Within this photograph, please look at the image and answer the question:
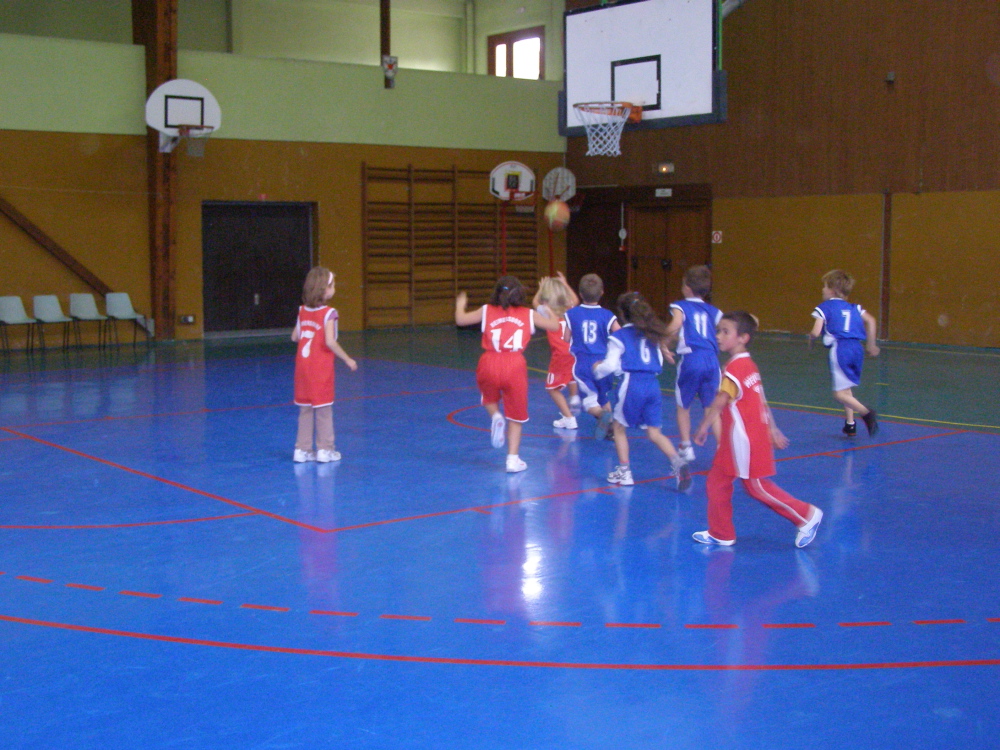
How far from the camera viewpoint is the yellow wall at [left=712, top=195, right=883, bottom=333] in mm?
18141

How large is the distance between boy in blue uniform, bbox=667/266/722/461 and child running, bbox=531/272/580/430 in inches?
43.9

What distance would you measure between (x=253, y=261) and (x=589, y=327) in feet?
40.1

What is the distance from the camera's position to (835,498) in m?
7.34

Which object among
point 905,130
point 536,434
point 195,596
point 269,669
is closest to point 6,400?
point 536,434

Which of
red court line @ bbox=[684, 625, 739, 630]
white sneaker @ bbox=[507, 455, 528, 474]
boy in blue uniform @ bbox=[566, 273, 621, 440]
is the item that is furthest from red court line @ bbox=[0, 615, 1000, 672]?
boy in blue uniform @ bbox=[566, 273, 621, 440]

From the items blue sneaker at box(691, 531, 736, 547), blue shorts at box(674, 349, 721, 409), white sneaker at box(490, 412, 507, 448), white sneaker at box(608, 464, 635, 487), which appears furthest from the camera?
blue shorts at box(674, 349, 721, 409)

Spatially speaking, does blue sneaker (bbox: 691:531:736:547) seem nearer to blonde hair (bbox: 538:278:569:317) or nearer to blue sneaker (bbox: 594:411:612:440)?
blue sneaker (bbox: 594:411:612:440)

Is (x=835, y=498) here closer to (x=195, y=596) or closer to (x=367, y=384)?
(x=195, y=596)

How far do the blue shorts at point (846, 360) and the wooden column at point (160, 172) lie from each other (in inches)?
496

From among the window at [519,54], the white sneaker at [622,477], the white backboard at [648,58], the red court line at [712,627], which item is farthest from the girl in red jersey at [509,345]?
the window at [519,54]

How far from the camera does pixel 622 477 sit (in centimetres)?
780

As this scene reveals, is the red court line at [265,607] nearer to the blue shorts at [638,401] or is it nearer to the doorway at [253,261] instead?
→ the blue shorts at [638,401]

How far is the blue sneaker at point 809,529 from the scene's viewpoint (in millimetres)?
6098

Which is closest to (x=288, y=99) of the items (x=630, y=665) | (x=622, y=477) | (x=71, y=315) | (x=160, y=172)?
(x=160, y=172)
